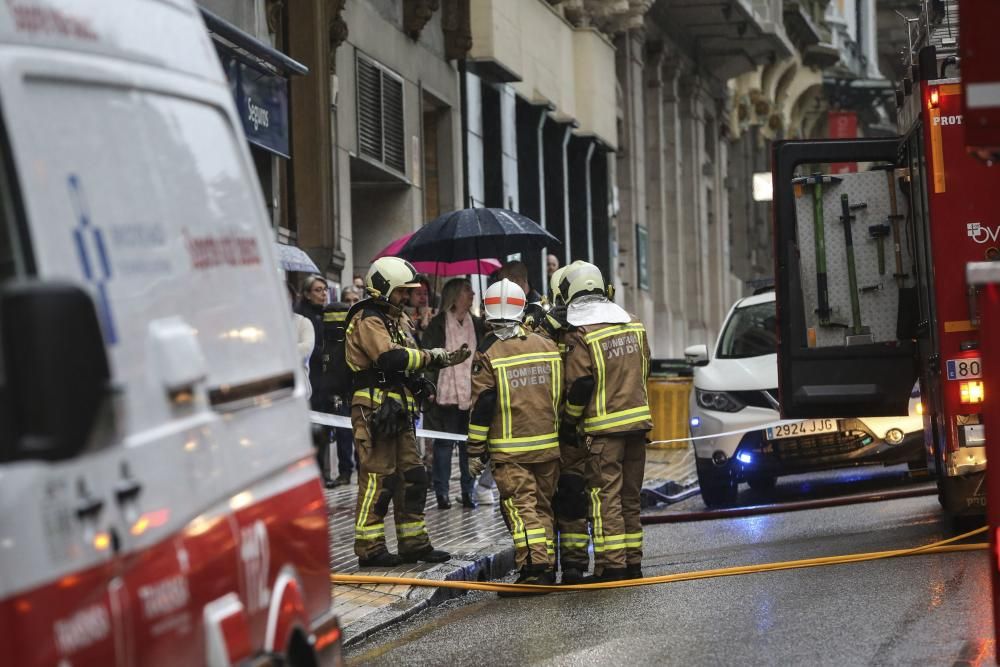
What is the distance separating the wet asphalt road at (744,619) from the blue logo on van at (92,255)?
451 cm

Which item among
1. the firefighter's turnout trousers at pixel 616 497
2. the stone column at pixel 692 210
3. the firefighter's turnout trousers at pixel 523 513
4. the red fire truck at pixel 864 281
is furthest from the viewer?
the stone column at pixel 692 210

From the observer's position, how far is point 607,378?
37.3 feet

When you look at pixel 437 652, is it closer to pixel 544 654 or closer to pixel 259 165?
pixel 544 654

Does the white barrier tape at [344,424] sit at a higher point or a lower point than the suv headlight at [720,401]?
lower

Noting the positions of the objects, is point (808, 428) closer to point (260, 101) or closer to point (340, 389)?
point (340, 389)

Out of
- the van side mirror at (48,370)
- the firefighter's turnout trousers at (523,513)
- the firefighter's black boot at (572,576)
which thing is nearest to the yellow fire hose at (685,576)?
the firefighter's turnout trousers at (523,513)

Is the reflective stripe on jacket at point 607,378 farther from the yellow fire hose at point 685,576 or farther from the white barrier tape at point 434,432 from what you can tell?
the white barrier tape at point 434,432

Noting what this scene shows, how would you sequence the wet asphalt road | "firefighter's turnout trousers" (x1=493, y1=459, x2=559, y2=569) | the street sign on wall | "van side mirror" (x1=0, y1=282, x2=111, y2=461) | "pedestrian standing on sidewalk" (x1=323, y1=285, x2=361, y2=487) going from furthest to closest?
1. the street sign on wall
2. "pedestrian standing on sidewalk" (x1=323, y1=285, x2=361, y2=487)
3. "firefighter's turnout trousers" (x1=493, y1=459, x2=559, y2=569)
4. the wet asphalt road
5. "van side mirror" (x1=0, y1=282, x2=111, y2=461)

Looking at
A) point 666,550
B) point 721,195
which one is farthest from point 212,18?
point 721,195

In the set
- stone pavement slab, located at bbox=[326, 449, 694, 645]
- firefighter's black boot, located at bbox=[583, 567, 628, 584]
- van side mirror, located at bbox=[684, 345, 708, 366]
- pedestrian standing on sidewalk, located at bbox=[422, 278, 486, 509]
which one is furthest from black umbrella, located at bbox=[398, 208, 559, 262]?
firefighter's black boot, located at bbox=[583, 567, 628, 584]

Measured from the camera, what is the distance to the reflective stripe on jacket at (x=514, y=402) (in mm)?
11141

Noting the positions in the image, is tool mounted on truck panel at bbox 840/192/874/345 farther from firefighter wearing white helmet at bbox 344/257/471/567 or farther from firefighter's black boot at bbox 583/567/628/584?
firefighter wearing white helmet at bbox 344/257/471/567

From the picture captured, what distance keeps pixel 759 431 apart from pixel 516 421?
5.14 meters

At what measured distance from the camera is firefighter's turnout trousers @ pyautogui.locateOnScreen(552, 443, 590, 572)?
37.9ft
